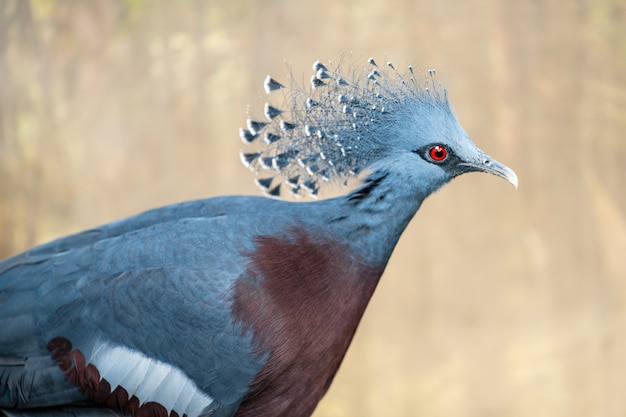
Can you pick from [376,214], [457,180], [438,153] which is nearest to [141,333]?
[376,214]

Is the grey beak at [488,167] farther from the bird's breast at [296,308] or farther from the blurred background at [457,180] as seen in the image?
the blurred background at [457,180]

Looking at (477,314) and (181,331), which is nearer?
(181,331)

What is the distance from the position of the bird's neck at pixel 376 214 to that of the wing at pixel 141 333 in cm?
24

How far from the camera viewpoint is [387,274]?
11.2 feet

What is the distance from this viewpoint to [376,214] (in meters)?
1.71

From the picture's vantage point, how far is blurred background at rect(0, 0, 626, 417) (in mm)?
3307

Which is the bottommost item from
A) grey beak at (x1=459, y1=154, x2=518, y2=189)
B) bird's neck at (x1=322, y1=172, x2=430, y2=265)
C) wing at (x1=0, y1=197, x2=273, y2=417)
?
wing at (x1=0, y1=197, x2=273, y2=417)

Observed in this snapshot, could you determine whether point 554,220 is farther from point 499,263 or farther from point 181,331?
point 181,331

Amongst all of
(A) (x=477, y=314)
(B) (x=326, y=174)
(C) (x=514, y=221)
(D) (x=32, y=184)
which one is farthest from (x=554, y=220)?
(D) (x=32, y=184)

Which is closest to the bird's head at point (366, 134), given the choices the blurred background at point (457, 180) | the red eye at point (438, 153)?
the red eye at point (438, 153)

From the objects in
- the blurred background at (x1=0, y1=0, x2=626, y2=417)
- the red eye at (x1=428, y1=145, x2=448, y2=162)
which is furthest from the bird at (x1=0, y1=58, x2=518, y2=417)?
the blurred background at (x1=0, y1=0, x2=626, y2=417)

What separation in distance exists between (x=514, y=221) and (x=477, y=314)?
0.45 m

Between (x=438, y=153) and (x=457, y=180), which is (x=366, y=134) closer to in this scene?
(x=438, y=153)

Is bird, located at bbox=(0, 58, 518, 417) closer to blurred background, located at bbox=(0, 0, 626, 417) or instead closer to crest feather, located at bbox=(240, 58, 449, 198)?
crest feather, located at bbox=(240, 58, 449, 198)
